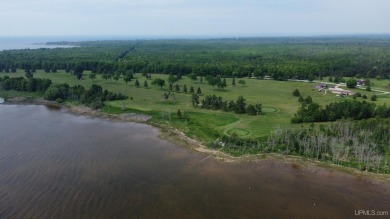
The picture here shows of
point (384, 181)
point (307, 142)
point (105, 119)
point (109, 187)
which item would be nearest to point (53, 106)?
point (105, 119)

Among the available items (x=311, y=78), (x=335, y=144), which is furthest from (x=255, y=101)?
(x=311, y=78)

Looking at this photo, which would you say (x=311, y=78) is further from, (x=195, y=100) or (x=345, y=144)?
(x=345, y=144)

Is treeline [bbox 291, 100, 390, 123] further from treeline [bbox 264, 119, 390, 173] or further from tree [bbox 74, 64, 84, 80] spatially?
tree [bbox 74, 64, 84, 80]

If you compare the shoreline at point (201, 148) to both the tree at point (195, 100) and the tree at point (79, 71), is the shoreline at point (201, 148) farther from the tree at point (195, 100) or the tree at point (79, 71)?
the tree at point (79, 71)

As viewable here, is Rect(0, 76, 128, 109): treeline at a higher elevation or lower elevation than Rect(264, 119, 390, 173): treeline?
higher

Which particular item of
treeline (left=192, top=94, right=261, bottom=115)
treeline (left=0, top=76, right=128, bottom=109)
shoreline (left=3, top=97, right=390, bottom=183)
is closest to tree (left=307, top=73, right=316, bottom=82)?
treeline (left=192, top=94, right=261, bottom=115)

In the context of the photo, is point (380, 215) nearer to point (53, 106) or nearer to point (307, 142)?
point (307, 142)
